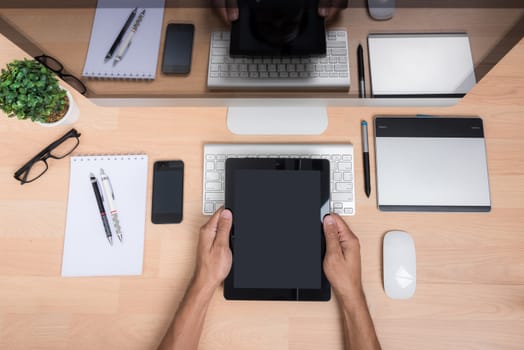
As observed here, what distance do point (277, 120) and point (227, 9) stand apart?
320 millimetres

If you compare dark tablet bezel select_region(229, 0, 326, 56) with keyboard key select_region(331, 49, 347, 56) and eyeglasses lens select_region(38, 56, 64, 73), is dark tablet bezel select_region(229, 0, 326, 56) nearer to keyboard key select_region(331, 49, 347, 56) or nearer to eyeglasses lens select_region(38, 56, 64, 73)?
keyboard key select_region(331, 49, 347, 56)

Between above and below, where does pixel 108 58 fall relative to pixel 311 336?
above

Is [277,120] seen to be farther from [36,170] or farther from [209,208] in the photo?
[36,170]

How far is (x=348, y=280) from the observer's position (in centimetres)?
68

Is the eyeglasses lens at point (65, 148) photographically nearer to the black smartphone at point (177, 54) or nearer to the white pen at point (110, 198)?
the white pen at point (110, 198)

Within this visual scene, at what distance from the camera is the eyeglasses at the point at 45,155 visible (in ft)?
2.48

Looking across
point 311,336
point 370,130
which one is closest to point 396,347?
point 311,336

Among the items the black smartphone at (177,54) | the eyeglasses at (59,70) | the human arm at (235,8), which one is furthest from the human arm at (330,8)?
the eyeglasses at (59,70)

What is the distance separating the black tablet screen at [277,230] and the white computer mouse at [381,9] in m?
0.31

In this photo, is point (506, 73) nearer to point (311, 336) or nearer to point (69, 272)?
point (311, 336)

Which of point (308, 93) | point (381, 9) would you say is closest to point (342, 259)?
point (308, 93)

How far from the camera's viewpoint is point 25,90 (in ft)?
2.10

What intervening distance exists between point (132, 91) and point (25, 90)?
7.7 inches

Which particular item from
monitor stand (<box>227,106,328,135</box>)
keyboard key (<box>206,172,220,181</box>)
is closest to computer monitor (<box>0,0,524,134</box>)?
monitor stand (<box>227,106,328,135</box>)
